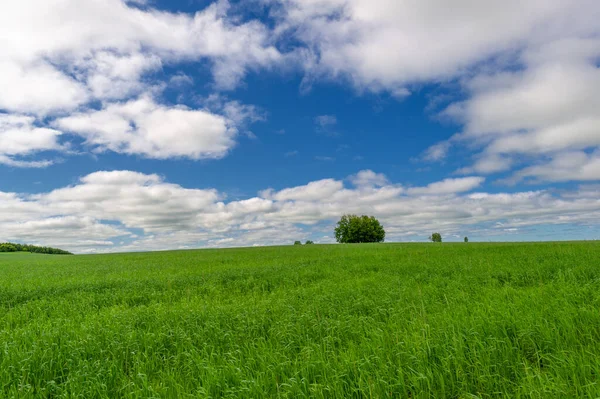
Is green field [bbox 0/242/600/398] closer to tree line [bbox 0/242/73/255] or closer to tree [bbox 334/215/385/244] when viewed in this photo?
tree [bbox 334/215/385/244]

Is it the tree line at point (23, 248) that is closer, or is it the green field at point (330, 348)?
the green field at point (330, 348)

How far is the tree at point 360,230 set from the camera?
357 feet

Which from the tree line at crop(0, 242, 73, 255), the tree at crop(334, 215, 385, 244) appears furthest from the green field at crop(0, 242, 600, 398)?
the tree line at crop(0, 242, 73, 255)

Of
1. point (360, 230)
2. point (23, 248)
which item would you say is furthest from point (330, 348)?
point (23, 248)

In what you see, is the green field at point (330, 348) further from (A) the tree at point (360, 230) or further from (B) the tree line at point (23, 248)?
(B) the tree line at point (23, 248)

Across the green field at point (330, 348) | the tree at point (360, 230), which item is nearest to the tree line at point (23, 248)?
the tree at point (360, 230)

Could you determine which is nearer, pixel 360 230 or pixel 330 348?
pixel 330 348

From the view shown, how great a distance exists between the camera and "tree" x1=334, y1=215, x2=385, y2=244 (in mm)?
108688

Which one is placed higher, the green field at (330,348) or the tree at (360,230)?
the tree at (360,230)

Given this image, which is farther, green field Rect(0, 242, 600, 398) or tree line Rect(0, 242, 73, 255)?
tree line Rect(0, 242, 73, 255)

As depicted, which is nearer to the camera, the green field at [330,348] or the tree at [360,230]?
the green field at [330,348]

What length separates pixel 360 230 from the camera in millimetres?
109188

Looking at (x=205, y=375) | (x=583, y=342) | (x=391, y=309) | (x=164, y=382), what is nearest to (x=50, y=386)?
(x=164, y=382)

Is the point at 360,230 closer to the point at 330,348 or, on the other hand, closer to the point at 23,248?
the point at 330,348
